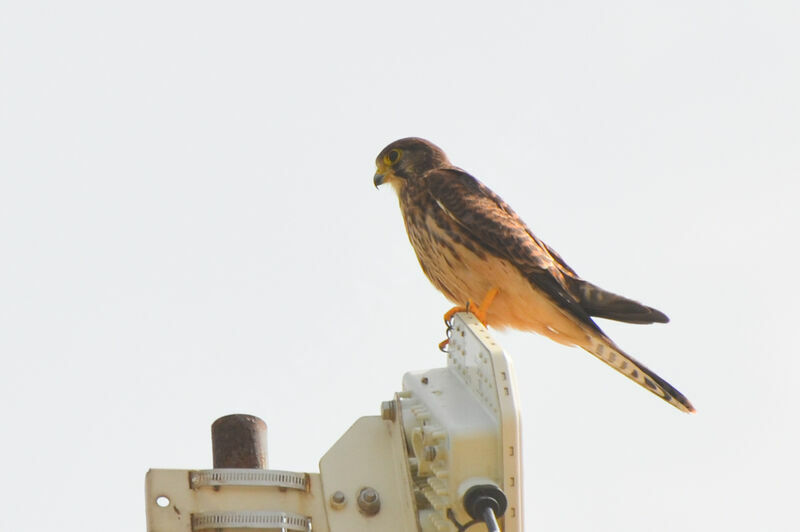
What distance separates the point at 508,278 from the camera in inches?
198

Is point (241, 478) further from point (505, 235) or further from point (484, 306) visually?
point (505, 235)

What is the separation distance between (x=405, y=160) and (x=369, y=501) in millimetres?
3659

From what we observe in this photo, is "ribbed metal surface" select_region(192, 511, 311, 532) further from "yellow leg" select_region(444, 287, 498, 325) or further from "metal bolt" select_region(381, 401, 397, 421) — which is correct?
"yellow leg" select_region(444, 287, 498, 325)

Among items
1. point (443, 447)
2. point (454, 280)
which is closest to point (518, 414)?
point (443, 447)

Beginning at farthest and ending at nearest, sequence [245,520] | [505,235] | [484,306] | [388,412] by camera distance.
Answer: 1. [505,235]
2. [484,306]
3. [388,412]
4. [245,520]

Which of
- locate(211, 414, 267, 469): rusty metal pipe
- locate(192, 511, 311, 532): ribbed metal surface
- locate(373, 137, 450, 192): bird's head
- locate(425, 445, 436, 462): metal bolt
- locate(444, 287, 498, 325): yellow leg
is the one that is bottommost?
locate(192, 511, 311, 532): ribbed metal surface

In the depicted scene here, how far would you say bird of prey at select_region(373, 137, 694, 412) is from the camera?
5.00 metres

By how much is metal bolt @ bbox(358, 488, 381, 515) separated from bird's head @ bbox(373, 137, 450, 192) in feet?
11.2

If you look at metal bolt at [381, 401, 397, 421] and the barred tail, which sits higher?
the barred tail

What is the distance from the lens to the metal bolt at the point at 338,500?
2576 mm

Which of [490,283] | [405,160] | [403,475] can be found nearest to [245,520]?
[403,475]

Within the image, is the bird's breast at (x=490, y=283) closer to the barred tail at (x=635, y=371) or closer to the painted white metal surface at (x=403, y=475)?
the barred tail at (x=635, y=371)

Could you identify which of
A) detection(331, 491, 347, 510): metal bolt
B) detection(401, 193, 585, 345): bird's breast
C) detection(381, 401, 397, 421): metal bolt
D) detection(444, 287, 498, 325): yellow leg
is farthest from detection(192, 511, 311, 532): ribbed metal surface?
detection(401, 193, 585, 345): bird's breast

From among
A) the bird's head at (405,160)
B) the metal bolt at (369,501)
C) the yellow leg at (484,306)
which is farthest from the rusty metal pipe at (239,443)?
the bird's head at (405,160)
